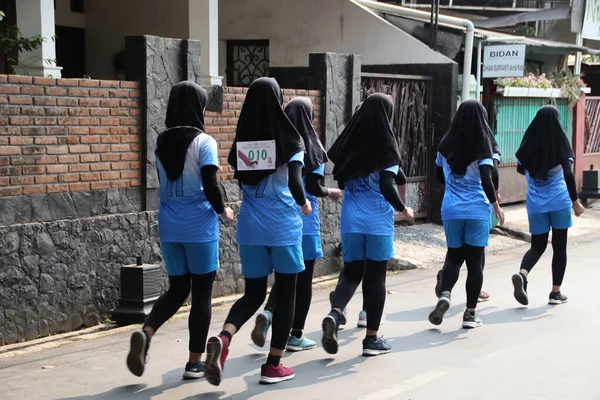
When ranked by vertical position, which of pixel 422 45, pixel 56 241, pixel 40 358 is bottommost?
pixel 40 358

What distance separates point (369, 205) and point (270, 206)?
3.60ft

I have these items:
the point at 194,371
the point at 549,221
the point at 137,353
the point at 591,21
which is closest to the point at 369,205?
the point at 194,371

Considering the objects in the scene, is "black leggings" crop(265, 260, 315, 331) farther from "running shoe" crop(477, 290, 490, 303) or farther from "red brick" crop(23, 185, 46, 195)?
"running shoe" crop(477, 290, 490, 303)

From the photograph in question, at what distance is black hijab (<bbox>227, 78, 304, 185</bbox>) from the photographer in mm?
5992

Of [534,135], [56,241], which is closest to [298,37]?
[534,135]

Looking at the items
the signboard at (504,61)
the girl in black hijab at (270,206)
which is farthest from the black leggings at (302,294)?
the signboard at (504,61)

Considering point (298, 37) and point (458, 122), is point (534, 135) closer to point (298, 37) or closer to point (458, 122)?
point (458, 122)

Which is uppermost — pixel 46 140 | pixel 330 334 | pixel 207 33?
pixel 207 33

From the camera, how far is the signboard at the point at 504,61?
14.4 metres

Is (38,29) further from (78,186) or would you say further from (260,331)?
(260,331)

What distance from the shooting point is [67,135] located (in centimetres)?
782

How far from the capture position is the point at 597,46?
23.2m

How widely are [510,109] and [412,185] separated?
3472 mm

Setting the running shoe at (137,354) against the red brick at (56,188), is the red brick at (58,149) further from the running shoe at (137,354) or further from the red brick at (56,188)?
the running shoe at (137,354)
